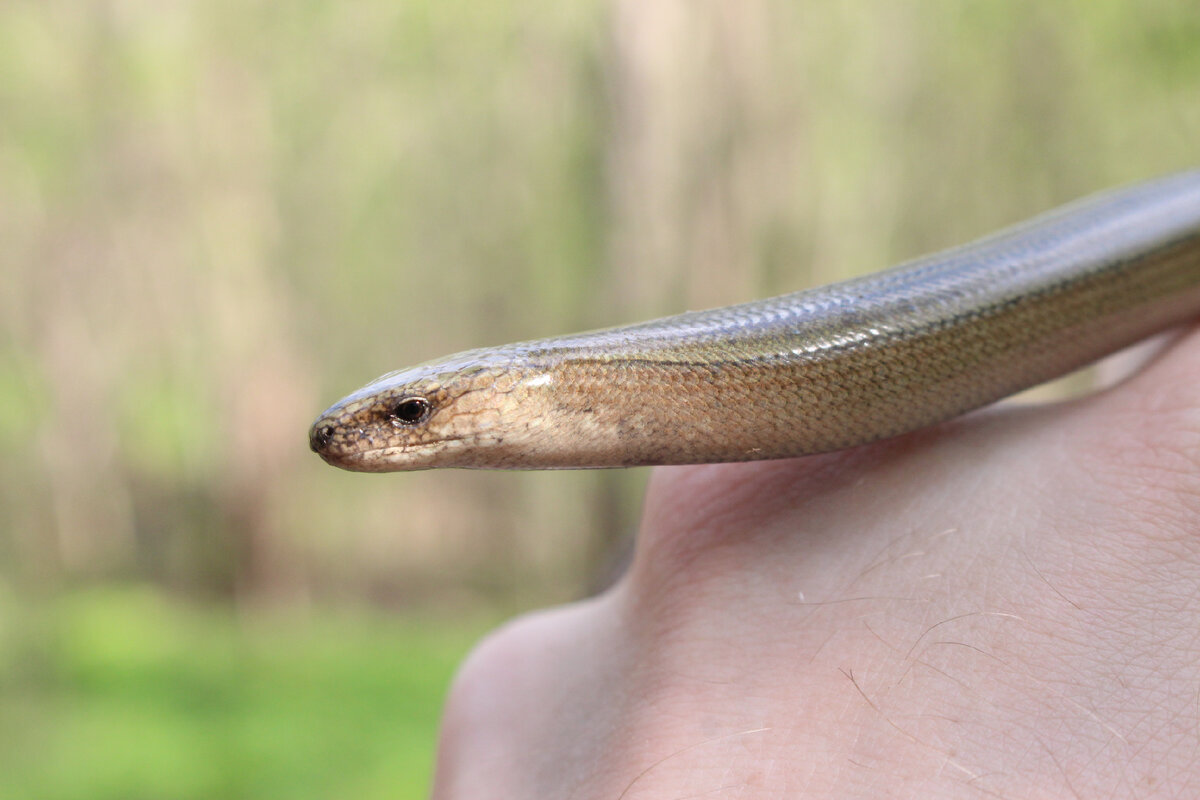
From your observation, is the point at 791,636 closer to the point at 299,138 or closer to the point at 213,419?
the point at 213,419

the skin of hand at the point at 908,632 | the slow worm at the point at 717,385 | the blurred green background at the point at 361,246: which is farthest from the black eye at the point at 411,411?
the blurred green background at the point at 361,246

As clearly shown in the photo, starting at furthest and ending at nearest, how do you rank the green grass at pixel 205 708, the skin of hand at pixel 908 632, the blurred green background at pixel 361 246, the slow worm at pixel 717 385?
the blurred green background at pixel 361 246
the green grass at pixel 205 708
the slow worm at pixel 717 385
the skin of hand at pixel 908 632

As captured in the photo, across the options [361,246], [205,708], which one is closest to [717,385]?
[205,708]

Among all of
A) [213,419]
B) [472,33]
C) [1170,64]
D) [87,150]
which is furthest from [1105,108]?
[87,150]

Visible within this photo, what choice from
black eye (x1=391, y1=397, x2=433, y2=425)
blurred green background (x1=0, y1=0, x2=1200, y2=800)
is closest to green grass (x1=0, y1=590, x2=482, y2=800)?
blurred green background (x1=0, y1=0, x2=1200, y2=800)

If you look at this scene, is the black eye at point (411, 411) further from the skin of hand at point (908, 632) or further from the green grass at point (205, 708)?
the green grass at point (205, 708)

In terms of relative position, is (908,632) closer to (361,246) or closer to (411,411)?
(411,411)
